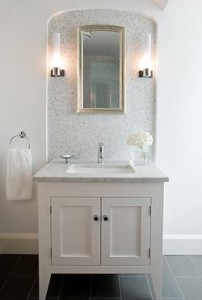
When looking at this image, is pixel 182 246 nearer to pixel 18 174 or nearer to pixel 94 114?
pixel 94 114

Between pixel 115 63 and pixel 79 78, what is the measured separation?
1.08 ft

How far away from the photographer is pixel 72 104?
95.8 inches

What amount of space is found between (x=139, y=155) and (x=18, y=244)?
1.32 meters

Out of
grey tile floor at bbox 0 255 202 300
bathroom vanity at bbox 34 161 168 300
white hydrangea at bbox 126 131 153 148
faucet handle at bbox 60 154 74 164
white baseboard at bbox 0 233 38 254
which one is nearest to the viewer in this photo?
bathroom vanity at bbox 34 161 168 300

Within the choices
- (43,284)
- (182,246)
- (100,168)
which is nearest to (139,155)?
(100,168)

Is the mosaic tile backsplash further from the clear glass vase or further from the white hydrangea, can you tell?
the white hydrangea

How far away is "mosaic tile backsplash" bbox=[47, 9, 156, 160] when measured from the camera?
2.39 m

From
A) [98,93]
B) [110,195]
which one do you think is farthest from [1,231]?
[98,93]

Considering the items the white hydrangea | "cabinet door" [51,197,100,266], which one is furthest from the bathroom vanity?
the white hydrangea

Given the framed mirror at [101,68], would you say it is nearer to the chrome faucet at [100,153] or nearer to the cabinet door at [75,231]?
the chrome faucet at [100,153]

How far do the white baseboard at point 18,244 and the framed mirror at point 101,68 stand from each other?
1229 millimetres

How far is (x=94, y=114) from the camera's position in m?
2.44

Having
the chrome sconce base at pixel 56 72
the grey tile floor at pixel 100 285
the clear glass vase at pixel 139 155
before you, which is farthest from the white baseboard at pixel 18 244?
the chrome sconce base at pixel 56 72

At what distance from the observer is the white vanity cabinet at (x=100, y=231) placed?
1807mm
